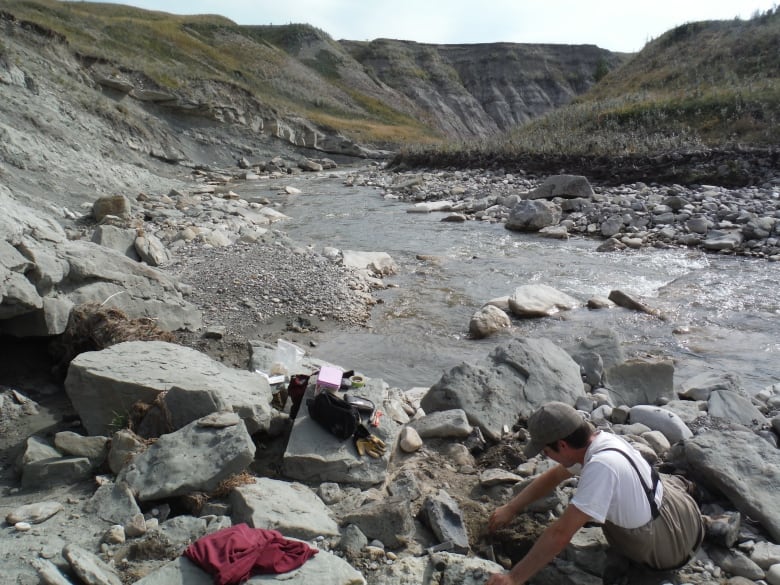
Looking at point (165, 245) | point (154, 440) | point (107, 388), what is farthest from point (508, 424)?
point (165, 245)

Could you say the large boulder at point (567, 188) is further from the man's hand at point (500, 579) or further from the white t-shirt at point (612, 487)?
the man's hand at point (500, 579)

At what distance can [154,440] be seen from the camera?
4824 millimetres

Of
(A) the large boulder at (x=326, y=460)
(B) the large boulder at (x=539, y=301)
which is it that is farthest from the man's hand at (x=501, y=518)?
(B) the large boulder at (x=539, y=301)

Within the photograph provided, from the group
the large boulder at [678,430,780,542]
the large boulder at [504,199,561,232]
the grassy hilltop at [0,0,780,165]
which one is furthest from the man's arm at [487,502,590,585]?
the grassy hilltop at [0,0,780,165]

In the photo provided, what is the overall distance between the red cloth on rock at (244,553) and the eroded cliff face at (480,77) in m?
96.2

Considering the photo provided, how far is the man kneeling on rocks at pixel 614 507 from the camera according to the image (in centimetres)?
345

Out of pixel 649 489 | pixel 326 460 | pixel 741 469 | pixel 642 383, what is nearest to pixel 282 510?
pixel 326 460

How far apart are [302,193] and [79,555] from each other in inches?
981

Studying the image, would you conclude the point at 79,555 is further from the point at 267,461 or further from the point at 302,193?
the point at 302,193

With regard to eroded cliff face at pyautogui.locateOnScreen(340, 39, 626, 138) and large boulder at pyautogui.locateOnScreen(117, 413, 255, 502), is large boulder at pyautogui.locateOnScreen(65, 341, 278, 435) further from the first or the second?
eroded cliff face at pyautogui.locateOnScreen(340, 39, 626, 138)

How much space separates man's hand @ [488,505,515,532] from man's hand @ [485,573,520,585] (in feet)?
2.19

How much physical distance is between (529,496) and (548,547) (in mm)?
762

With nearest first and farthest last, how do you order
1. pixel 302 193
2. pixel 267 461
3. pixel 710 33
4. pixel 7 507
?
pixel 7 507
pixel 267 461
pixel 302 193
pixel 710 33

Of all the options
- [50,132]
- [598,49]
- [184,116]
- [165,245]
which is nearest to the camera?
[165,245]
